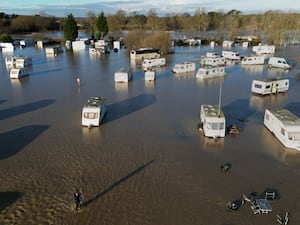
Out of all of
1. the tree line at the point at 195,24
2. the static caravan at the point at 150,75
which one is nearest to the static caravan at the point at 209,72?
the static caravan at the point at 150,75

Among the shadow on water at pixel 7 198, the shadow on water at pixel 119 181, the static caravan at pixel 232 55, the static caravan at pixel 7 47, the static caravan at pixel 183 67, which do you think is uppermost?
the static caravan at pixel 7 47

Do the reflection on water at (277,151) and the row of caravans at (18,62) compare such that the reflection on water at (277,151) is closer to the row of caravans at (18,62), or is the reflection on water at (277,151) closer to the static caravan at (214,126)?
the static caravan at (214,126)

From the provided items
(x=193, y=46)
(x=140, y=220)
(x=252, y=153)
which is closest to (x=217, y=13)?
(x=193, y=46)

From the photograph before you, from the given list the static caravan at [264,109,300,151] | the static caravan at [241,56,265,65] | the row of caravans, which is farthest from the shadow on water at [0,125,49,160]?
the static caravan at [241,56,265,65]

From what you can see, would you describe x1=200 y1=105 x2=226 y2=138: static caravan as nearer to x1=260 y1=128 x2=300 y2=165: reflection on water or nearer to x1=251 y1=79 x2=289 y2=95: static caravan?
x1=260 y1=128 x2=300 y2=165: reflection on water

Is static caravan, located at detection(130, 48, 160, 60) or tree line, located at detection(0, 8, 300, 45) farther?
tree line, located at detection(0, 8, 300, 45)

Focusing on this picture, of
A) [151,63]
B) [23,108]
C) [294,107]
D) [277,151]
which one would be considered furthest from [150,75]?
[277,151]
